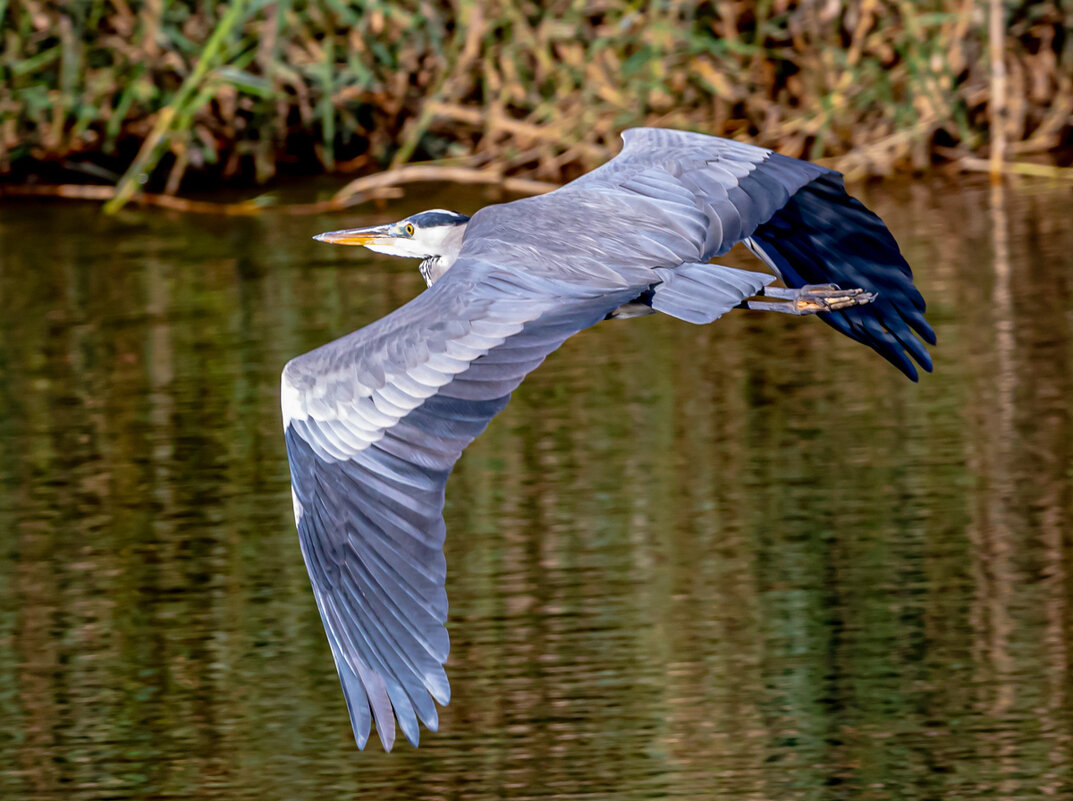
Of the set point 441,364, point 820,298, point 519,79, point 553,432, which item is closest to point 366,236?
point 820,298

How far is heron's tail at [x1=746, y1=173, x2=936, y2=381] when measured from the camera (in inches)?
190

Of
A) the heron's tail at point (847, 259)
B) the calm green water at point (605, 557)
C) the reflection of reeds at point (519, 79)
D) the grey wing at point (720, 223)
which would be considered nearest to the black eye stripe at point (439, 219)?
the grey wing at point (720, 223)

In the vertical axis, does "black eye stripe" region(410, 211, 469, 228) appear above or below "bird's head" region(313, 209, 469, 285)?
above

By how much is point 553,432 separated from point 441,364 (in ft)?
11.0

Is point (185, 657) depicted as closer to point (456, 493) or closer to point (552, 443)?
point (456, 493)

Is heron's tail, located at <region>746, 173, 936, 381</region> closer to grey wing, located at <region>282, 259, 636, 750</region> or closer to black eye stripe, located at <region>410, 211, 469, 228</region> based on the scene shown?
black eye stripe, located at <region>410, 211, 469, 228</region>

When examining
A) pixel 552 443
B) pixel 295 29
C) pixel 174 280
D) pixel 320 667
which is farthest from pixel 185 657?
pixel 295 29

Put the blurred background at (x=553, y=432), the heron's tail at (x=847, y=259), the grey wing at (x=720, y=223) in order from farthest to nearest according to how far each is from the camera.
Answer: the blurred background at (x=553, y=432), the heron's tail at (x=847, y=259), the grey wing at (x=720, y=223)

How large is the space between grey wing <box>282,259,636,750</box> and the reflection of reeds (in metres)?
5.76

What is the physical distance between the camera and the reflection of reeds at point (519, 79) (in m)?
Result: 9.76

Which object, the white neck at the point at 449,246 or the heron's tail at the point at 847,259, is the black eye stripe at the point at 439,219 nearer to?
the white neck at the point at 449,246

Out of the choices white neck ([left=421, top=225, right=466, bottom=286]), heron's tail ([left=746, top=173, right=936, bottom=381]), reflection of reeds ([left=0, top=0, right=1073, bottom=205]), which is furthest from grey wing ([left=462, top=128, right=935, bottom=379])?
reflection of reeds ([left=0, top=0, right=1073, bottom=205])

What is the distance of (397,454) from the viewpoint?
379cm

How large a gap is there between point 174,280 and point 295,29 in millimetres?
1504
